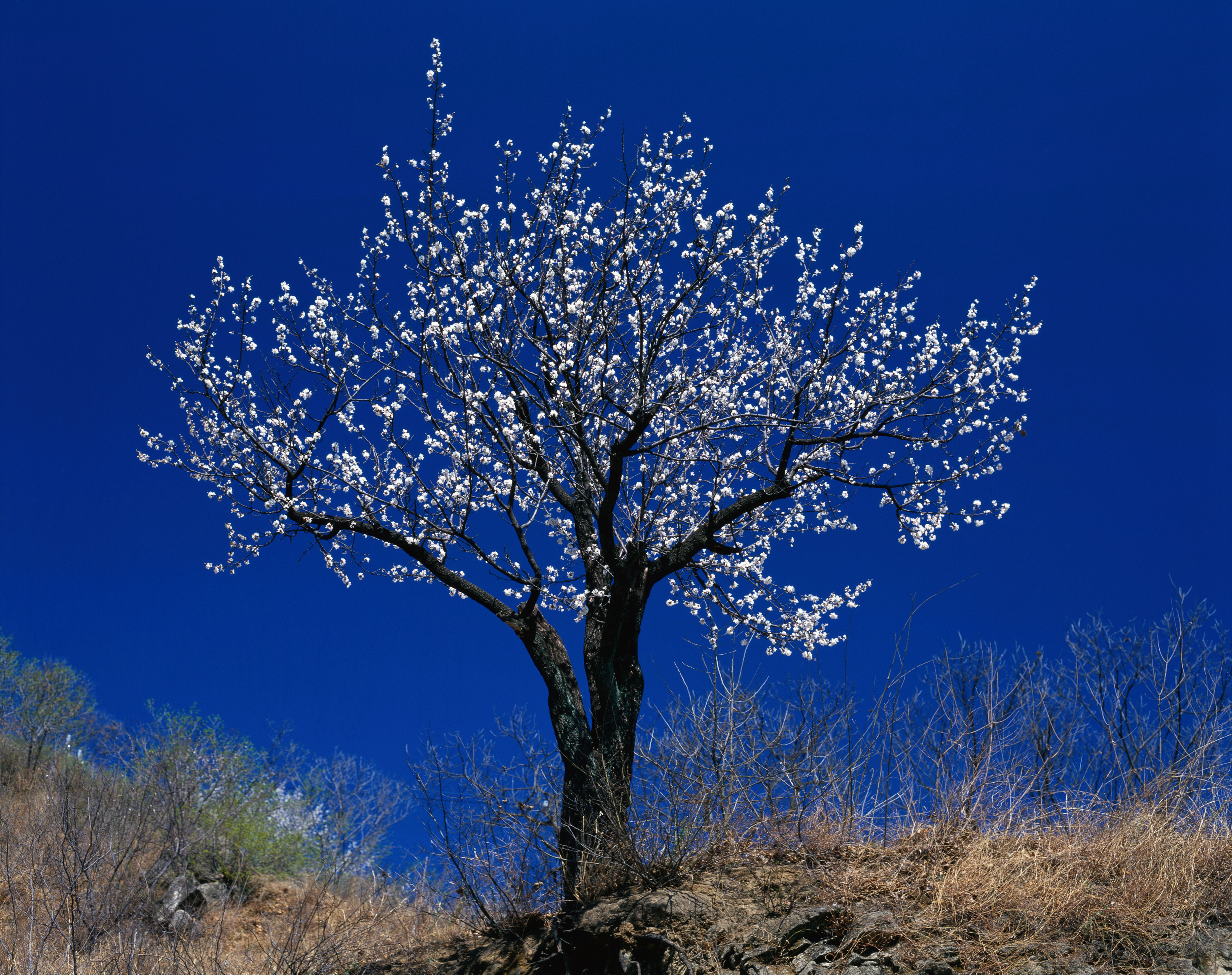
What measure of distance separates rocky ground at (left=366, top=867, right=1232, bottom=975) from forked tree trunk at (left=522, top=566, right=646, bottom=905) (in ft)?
1.61

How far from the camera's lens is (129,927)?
1221 cm

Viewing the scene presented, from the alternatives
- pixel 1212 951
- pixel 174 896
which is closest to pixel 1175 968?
pixel 1212 951

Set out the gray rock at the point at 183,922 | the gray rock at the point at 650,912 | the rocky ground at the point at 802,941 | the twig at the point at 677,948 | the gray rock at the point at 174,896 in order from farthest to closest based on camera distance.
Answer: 1. the gray rock at the point at 174,896
2. the gray rock at the point at 183,922
3. the gray rock at the point at 650,912
4. the twig at the point at 677,948
5. the rocky ground at the point at 802,941

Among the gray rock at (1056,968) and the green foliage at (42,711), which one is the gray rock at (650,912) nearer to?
the gray rock at (1056,968)

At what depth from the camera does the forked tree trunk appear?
7.92 metres

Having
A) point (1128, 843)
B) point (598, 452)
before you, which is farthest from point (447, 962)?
point (1128, 843)

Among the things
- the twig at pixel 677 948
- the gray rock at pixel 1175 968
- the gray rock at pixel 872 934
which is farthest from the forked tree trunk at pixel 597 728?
the gray rock at pixel 1175 968

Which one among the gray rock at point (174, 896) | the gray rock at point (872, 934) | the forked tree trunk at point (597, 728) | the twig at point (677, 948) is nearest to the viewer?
the gray rock at point (872, 934)

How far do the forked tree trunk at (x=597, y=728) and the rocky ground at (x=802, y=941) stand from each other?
0.49 m

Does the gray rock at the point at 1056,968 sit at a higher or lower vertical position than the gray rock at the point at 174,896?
lower

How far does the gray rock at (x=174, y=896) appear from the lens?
14.5 meters

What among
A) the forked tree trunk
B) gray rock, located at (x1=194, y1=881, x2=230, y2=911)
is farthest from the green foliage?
the forked tree trunk

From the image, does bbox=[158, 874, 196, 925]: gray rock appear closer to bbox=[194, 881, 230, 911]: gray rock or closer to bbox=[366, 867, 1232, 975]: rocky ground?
bbox=[194, 881, 230, 911]: gray rock

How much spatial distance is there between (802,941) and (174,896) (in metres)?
13.0
